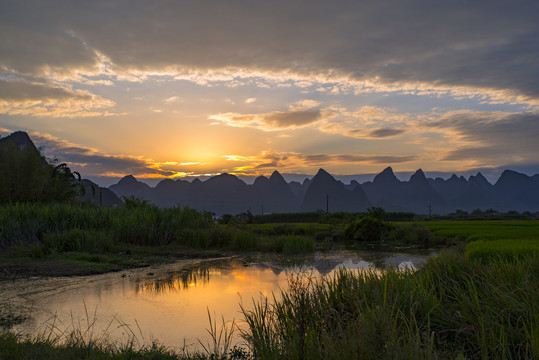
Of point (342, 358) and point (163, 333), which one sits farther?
point (163, 333)

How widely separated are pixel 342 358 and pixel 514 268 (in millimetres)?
3897

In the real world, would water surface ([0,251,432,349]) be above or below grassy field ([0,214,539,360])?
below

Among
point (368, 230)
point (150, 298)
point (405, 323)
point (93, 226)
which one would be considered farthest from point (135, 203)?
point (405, 323)

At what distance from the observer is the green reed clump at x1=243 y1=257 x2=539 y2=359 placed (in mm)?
3242

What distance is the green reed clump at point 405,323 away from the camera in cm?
324

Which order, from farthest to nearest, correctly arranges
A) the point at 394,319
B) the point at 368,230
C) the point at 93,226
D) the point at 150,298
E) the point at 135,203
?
the point at 368,230 → the point at 135,203 → the point at 93,226 → the point at 150,298 → the point at 394,319

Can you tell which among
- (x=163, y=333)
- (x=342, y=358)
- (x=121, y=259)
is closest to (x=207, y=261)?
(x=121, y=259)

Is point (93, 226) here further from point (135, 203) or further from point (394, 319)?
point (394, 319)

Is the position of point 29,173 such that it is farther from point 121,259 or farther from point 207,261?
point 207,261

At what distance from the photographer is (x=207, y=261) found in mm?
12539

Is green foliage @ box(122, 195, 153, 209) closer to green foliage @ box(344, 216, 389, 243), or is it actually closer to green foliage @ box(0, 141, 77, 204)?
green foliage @ box(0, 141, 77, 204)

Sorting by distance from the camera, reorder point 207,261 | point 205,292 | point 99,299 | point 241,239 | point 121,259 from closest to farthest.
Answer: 1. point 99,299
2. point 205,292
3. point 121,259
4. point 207,261
5. point 241,239

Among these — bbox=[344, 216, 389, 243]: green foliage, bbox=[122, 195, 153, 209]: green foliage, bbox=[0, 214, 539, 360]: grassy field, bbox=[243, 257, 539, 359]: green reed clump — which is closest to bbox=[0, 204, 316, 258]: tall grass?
bbox=[0, 214, 539, 360]: grassy field

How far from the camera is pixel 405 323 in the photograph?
4121mm
